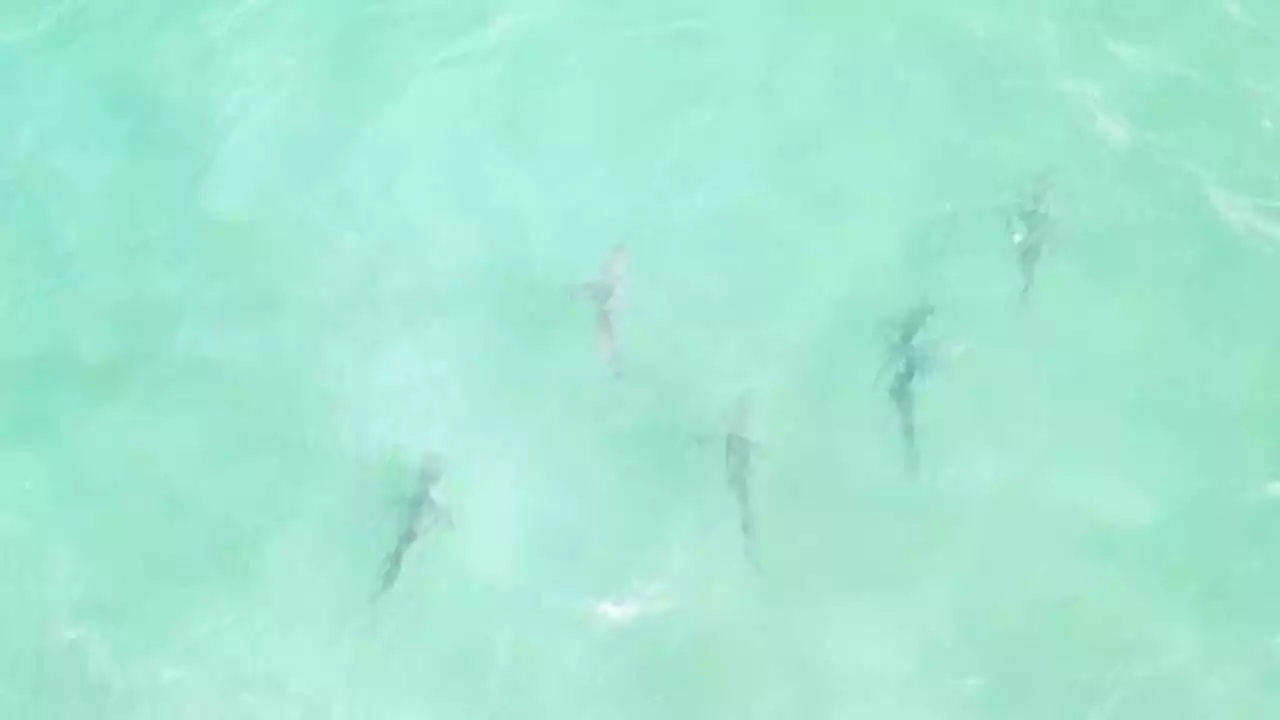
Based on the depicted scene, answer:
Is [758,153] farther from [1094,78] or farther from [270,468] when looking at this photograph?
[270,468]

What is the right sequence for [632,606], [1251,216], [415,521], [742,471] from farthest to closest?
[1251,216] < [742,471] < [415,521] < [632,606]

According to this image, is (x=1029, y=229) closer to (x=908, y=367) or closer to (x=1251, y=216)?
(x=908, y=367)

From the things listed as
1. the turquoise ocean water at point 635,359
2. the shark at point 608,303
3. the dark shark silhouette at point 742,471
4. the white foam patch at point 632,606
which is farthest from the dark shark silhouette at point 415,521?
the dark shark silhouette at point 742,471

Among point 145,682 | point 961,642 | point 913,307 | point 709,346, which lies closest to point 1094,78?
point 913,307

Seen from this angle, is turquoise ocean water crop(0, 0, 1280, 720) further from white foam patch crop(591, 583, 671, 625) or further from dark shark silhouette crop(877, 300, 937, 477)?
dark shark silhouette crop(877, 300, 937, 477)

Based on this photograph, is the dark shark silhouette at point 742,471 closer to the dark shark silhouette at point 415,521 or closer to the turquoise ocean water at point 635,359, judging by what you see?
the turquoise ocean water at point 635,359

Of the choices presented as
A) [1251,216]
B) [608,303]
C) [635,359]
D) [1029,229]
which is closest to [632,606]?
[635,359]

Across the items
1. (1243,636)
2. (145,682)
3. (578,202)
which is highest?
(578,202)

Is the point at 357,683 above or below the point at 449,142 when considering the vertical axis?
below
